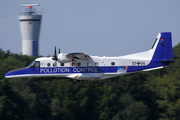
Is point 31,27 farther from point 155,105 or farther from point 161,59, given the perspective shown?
Result: point 161,59

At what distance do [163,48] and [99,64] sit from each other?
538 centimetres

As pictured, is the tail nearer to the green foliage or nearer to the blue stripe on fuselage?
the blue stripe on fuselage

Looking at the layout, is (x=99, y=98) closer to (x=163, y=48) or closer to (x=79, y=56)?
(x=163, y=48)

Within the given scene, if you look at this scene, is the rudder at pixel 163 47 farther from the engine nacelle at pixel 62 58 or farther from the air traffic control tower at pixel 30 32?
the air traffic control tower at pixel 30 32

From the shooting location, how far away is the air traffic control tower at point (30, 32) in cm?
7144

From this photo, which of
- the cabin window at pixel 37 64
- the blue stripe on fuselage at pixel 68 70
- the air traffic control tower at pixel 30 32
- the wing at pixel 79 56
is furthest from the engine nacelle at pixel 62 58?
the air traffic control tower at pixel 30 32

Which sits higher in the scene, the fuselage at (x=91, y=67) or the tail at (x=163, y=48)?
the tail at (x=163, y=48)

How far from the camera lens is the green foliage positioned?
4119 cm

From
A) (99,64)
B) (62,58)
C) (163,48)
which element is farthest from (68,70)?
(163,48)

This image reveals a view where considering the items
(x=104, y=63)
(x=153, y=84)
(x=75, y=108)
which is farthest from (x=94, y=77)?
(x=153, y=84)

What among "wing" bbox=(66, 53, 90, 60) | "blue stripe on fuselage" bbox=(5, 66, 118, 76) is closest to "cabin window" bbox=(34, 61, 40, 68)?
"blue stripe on fuselage" bbox=(5, 66, 118, 76)

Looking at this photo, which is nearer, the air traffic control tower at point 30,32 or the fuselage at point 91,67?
the fuselage at point 91,67

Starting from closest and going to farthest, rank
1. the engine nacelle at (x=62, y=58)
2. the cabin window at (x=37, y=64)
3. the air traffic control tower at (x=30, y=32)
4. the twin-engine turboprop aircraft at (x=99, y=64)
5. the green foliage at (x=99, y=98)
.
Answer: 1. the engine nacelle at (x=62, y=58)
2. the twin-engine turboprop aircraft at (x=99, y=64)
3. the cabin window at (x=37, y=64)
4. the green foliage at (x=99, y=98)
5. the air traffic control tower at (x=30, y=32)

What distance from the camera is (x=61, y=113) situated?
43.5m
